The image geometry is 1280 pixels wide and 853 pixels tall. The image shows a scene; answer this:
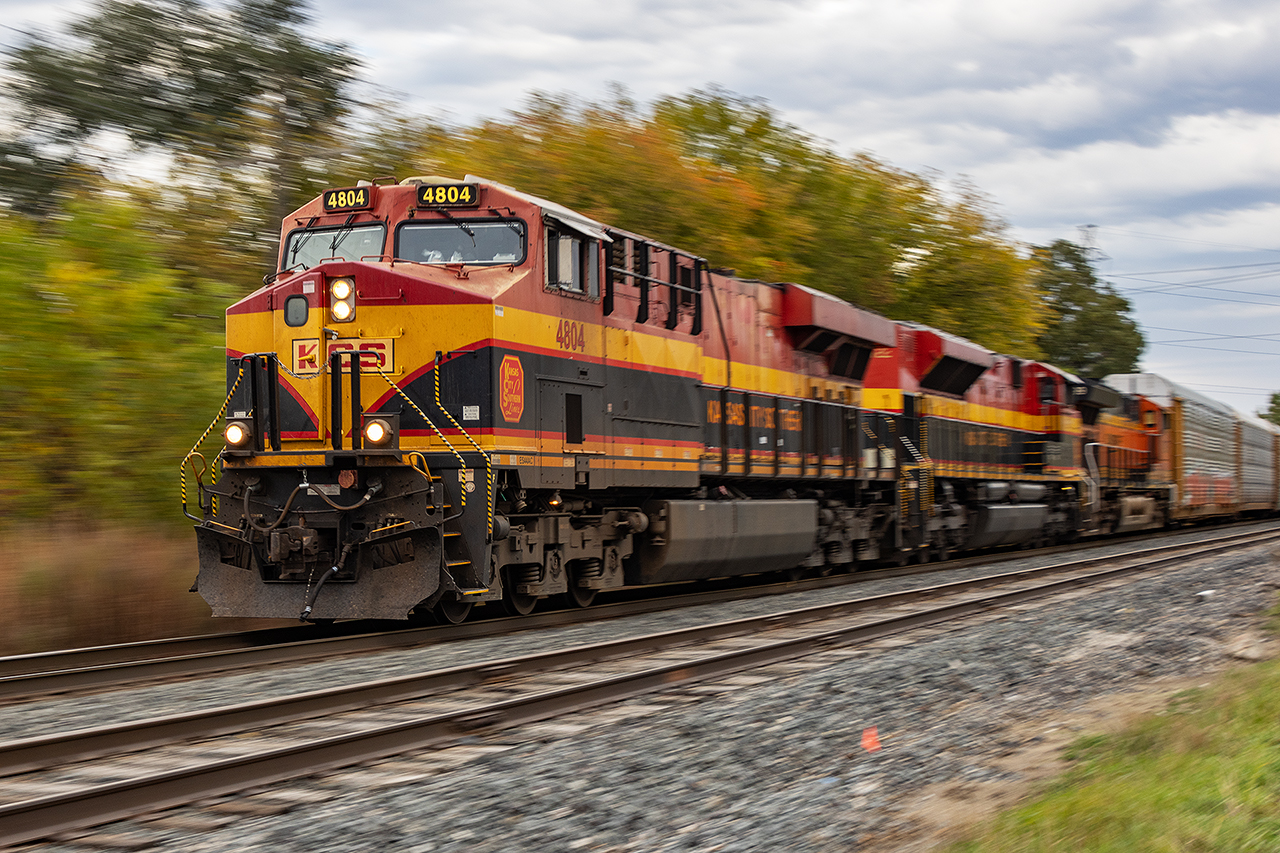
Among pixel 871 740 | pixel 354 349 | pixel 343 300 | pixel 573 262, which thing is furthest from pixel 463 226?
pixel 871 740

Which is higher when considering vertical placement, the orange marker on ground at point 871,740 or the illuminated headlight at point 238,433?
the illuminated headlight at point 238,433

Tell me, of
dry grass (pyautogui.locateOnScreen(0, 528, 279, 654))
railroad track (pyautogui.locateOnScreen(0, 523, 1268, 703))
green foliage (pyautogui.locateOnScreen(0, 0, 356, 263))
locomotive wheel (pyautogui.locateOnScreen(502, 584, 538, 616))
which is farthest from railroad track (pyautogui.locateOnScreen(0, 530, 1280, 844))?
green foliage (pyautogui.locateOnScreen(0, 0, 356, 263))

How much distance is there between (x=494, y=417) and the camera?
29.1 feet

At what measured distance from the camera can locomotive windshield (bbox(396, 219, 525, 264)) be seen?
9453mm

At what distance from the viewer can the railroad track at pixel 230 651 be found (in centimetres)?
721

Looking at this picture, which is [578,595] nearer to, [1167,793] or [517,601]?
[517,601]

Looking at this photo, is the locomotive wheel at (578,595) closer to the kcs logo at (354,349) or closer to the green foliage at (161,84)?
the kcs logo at (354,349)

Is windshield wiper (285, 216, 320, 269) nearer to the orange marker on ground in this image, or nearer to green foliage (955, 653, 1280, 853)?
the orange marker on ground

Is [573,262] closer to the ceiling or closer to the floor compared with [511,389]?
closer to the ceiling

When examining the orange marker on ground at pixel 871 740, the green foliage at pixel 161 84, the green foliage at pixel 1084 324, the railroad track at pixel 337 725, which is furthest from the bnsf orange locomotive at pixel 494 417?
the green foliage at pixel 1084 324

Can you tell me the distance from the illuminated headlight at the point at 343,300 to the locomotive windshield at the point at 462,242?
2.08 feet

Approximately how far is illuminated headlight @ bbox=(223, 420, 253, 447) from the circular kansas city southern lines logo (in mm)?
2075

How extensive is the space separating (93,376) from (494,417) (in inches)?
167

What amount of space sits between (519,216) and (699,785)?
5.79m
